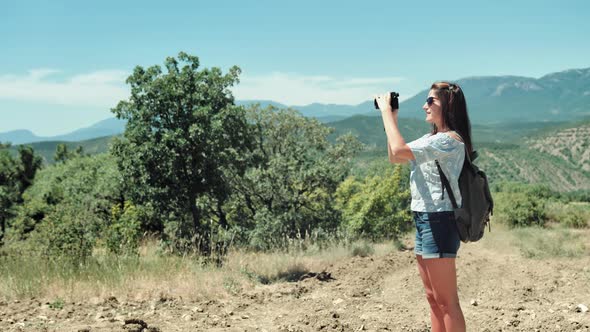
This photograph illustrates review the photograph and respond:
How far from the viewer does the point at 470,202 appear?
115 inches

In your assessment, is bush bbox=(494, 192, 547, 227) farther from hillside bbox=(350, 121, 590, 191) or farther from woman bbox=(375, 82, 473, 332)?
hillside bbox=(350, 121, 590, 191)

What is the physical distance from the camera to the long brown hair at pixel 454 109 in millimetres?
3027

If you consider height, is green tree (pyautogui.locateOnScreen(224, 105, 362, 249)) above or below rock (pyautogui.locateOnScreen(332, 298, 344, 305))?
above

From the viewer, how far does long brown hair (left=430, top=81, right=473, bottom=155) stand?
3027 millimetres

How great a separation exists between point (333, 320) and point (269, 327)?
63 centimetres

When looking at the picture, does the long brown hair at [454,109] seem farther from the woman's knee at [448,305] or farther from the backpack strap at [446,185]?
the woman's knee at [448,305]

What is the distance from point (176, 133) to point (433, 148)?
6.86 meters

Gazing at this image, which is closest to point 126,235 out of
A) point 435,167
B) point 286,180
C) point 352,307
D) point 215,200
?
point 215,200

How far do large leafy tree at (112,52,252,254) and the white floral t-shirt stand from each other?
6555mm

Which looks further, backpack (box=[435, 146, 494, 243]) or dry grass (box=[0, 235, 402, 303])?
dry grass (box=[0, 235, 402, 303])

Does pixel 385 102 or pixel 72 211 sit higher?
pixel 385 102

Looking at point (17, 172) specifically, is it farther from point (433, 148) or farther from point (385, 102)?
point (433, 148)

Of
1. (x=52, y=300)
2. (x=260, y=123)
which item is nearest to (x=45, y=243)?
(x=52, y=300)

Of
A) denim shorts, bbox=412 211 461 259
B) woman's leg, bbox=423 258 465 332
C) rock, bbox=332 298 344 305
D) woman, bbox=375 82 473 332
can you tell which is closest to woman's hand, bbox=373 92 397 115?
Result: woman, bbox=375 82 473 332
